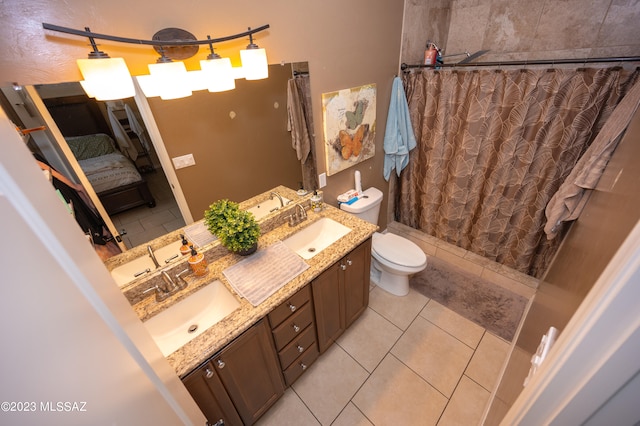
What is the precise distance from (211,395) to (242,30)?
1.69 meters

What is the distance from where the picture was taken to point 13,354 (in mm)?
295

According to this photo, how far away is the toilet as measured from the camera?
1947 millimetres

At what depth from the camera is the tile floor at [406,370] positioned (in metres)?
1.47

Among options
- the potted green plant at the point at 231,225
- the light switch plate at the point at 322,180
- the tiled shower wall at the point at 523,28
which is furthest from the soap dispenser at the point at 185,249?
the tiled shower wall at the point at 523,28

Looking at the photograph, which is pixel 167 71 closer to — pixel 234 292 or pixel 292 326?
pixel 234 292

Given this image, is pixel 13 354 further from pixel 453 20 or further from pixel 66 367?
pixel 453 20

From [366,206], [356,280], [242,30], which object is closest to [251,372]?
[356,280]

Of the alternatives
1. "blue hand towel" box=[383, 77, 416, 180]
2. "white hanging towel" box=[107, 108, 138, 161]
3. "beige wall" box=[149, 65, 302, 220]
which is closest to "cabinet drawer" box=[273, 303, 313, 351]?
"beige wall" box=[149, 65, 302, 220]

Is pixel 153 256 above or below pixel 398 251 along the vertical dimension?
above

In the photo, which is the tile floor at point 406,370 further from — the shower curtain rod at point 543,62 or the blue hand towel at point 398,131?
the shower curtain rod at point 543,62

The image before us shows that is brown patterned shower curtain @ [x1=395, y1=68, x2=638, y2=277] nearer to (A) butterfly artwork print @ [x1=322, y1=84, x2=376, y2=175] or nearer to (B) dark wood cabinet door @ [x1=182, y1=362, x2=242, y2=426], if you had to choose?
(A) butterfly artwork print @ [x1=322, y1=84, x2=376, y2=175]

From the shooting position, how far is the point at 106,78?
84cm

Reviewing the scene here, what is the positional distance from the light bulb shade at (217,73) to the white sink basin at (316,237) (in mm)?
934

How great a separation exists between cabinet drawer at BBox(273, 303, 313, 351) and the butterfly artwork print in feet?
3.37
